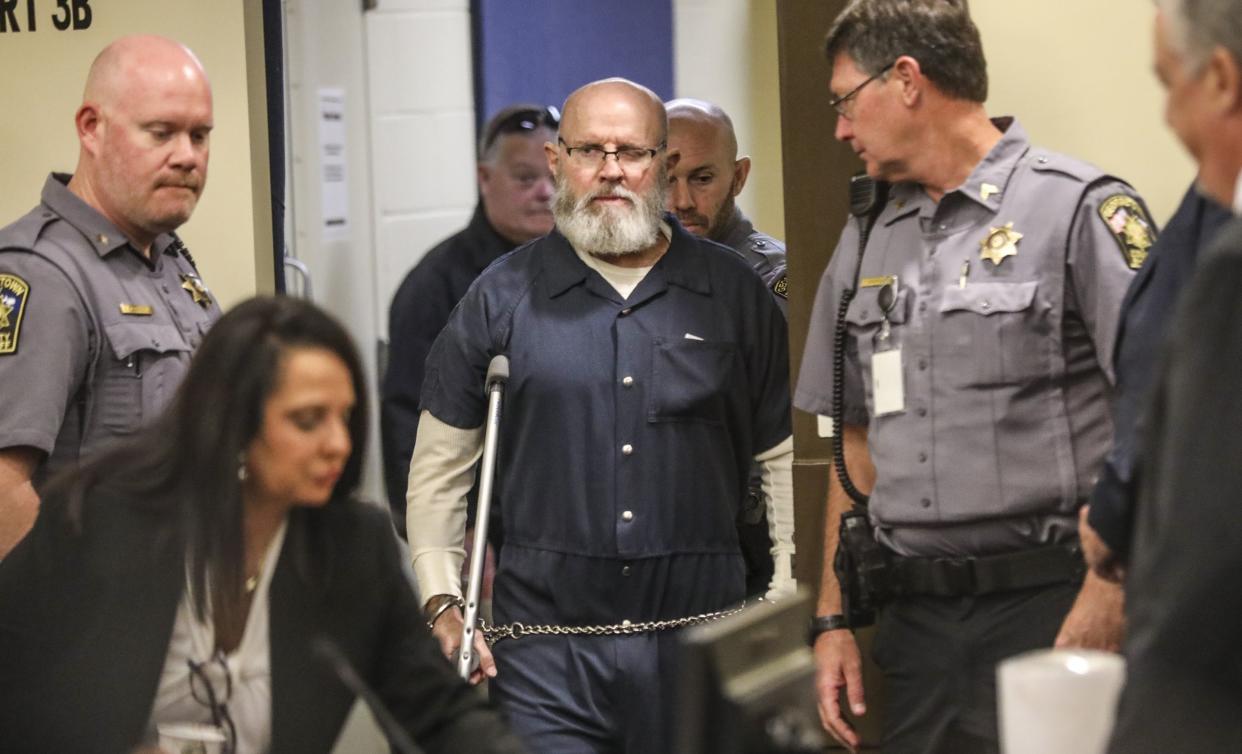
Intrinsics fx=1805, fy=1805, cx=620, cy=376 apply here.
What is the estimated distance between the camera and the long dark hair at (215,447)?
7.32ft

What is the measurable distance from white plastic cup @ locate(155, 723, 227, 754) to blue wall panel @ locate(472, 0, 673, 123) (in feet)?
12.8

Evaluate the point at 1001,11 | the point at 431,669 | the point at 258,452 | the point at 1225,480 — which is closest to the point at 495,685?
the point at 431,669

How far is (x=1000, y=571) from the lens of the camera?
2680 millimetres

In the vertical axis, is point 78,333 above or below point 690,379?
above

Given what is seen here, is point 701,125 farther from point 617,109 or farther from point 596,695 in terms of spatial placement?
point 596,695

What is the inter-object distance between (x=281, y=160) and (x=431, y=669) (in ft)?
6.98

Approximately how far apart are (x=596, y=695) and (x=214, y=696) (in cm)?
108

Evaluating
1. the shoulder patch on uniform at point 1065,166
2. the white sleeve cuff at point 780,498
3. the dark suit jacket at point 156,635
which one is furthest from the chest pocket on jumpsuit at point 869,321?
the dark suit jacket at point 156,635

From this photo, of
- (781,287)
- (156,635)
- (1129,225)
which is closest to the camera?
(156,635)

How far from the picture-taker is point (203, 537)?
7.39 feet

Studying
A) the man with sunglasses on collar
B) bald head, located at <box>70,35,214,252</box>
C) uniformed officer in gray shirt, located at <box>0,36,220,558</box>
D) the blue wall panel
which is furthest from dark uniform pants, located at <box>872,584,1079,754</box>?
the blue wall panel

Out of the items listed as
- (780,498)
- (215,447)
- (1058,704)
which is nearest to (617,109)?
(780,498)

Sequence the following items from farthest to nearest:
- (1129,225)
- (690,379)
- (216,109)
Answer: (216,109) → (690,379) → (1129,225)

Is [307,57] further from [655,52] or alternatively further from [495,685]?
[495,685]
